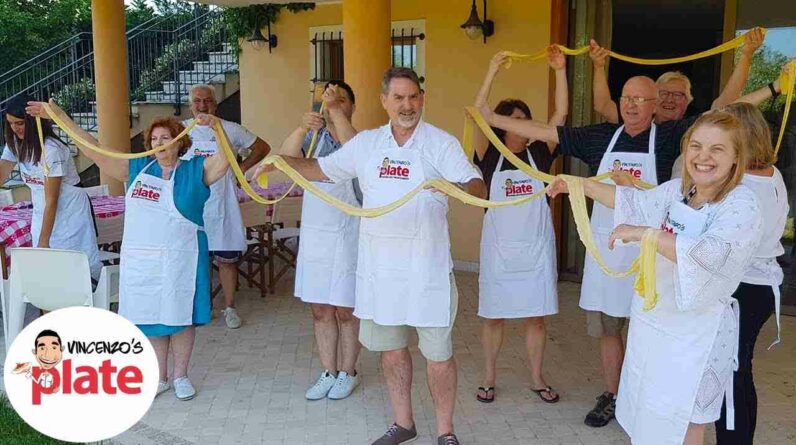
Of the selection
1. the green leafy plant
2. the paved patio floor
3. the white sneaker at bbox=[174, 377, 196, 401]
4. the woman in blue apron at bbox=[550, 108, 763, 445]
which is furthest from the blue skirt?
the green leafy plant

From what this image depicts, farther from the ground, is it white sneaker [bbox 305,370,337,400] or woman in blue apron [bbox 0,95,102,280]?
woman in blue apron [bbox 0,95,102,280]

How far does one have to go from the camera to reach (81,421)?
2.70 meters

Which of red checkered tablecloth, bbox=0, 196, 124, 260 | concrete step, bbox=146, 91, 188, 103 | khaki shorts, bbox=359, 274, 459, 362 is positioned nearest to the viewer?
khaki shorts, bbox=359, 274, 459, 362

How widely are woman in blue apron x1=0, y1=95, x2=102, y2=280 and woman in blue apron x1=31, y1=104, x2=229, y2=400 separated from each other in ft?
2.47

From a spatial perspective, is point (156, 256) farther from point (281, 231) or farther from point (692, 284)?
point (281, 231)

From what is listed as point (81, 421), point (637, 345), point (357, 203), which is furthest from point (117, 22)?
point (637, 345)

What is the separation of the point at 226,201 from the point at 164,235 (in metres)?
1.70

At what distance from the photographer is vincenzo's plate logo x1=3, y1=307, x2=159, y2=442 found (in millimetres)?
2691

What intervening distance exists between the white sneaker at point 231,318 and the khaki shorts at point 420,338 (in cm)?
236

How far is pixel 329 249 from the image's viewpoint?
13.2 ft

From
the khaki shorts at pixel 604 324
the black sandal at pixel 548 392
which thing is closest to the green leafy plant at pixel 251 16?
the black sandal at pixel 548 392

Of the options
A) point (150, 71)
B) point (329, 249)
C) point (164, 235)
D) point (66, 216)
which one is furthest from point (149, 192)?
point (150, 71)

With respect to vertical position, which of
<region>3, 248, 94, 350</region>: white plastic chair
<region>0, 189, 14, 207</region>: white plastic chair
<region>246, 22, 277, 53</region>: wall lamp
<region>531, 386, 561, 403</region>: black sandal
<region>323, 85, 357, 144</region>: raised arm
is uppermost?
<region>246, 22, 277, 53</region>: wall lamp

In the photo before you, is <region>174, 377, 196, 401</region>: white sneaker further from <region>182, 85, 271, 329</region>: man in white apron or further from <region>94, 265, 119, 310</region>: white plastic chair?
<region>182, 85, 271, 329</region>: man in white apron
